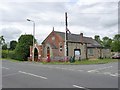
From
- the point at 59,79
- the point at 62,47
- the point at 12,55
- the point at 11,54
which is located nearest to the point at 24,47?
the point at 12,55

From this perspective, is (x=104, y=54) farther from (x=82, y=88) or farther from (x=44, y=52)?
(x=82, y=88)

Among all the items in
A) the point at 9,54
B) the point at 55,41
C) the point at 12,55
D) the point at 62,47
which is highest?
the point at 55,41

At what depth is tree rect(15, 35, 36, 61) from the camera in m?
52.6

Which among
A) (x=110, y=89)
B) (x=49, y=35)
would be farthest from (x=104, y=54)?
(x=110, y=89)

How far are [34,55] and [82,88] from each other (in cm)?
3965

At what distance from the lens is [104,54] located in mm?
67625

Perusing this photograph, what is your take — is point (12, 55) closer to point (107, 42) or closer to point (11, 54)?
point (11, 54)

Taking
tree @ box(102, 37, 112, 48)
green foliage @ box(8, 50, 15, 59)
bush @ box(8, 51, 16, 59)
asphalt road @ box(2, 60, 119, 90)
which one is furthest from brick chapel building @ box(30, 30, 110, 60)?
tree @ box(102, 37, 112, 48)

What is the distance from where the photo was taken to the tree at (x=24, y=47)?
52.6 metres

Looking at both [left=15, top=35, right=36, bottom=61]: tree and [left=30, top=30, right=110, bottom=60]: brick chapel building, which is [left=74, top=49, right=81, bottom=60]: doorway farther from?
[left=15, top=35, right=36, bottom=61]: tree

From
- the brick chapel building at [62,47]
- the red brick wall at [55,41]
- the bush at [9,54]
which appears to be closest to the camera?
the brick chapel building at [62,47]

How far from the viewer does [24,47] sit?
5291 centimetres

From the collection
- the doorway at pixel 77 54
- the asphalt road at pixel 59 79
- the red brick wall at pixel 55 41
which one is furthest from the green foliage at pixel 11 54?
the asphalt road at pixel 59 79

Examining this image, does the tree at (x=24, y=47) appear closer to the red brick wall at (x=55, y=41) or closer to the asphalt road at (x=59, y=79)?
the red brick wall at (x=55, y=41)
